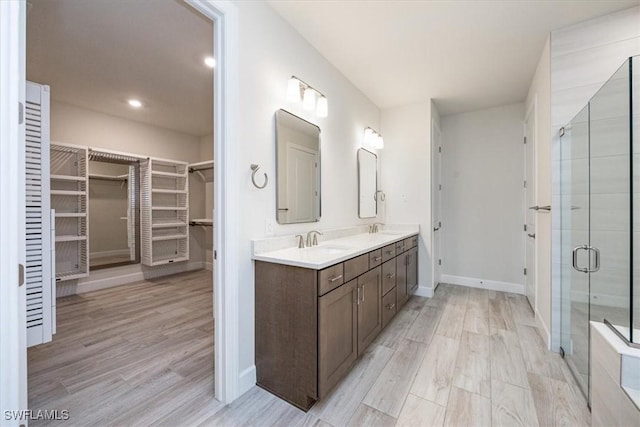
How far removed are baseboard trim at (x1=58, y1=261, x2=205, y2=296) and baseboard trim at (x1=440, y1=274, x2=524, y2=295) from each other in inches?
174

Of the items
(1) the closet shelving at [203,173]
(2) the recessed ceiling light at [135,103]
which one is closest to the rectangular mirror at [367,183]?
(1) the closet shelving at [203,173]

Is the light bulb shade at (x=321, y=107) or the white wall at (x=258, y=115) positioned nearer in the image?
the white wall at (x=258, y=115)

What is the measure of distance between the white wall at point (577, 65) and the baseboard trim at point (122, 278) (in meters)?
5.15

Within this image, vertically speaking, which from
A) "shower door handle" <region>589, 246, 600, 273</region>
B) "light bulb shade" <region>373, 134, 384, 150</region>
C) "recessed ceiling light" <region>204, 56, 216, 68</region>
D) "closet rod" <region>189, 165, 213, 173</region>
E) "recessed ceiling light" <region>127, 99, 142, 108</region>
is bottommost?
"shower door handle" <region>589, 246, 600, 273</region>

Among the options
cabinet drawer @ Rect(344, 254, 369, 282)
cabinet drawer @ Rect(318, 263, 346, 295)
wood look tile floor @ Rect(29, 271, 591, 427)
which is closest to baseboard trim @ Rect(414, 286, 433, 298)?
wood look tile floor @ Rect(29, 271, 591, 427)

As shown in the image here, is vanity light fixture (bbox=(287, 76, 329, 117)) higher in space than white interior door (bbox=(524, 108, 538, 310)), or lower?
higher

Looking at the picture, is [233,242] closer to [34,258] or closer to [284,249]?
[284,249]

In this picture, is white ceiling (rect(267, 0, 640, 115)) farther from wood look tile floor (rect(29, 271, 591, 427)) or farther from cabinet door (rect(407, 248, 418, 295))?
wood look tile floor (rect(29, 271, 591, 427))

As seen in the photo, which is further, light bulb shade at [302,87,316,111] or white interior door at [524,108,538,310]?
white interior door at [524,108,538,310]

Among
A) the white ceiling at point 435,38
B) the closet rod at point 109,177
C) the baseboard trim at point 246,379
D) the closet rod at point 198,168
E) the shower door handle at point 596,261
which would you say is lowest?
the baseboard trim at point 246,379

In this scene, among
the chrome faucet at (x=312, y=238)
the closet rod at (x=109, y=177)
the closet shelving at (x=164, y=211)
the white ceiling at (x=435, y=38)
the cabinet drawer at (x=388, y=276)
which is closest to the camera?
the white ceiling at (x=435, y=38)

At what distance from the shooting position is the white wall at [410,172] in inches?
138

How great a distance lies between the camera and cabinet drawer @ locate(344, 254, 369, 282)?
1.75 m

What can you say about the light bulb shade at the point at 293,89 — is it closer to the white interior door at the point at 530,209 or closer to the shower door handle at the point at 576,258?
the shower door handle at the point at 576,258
